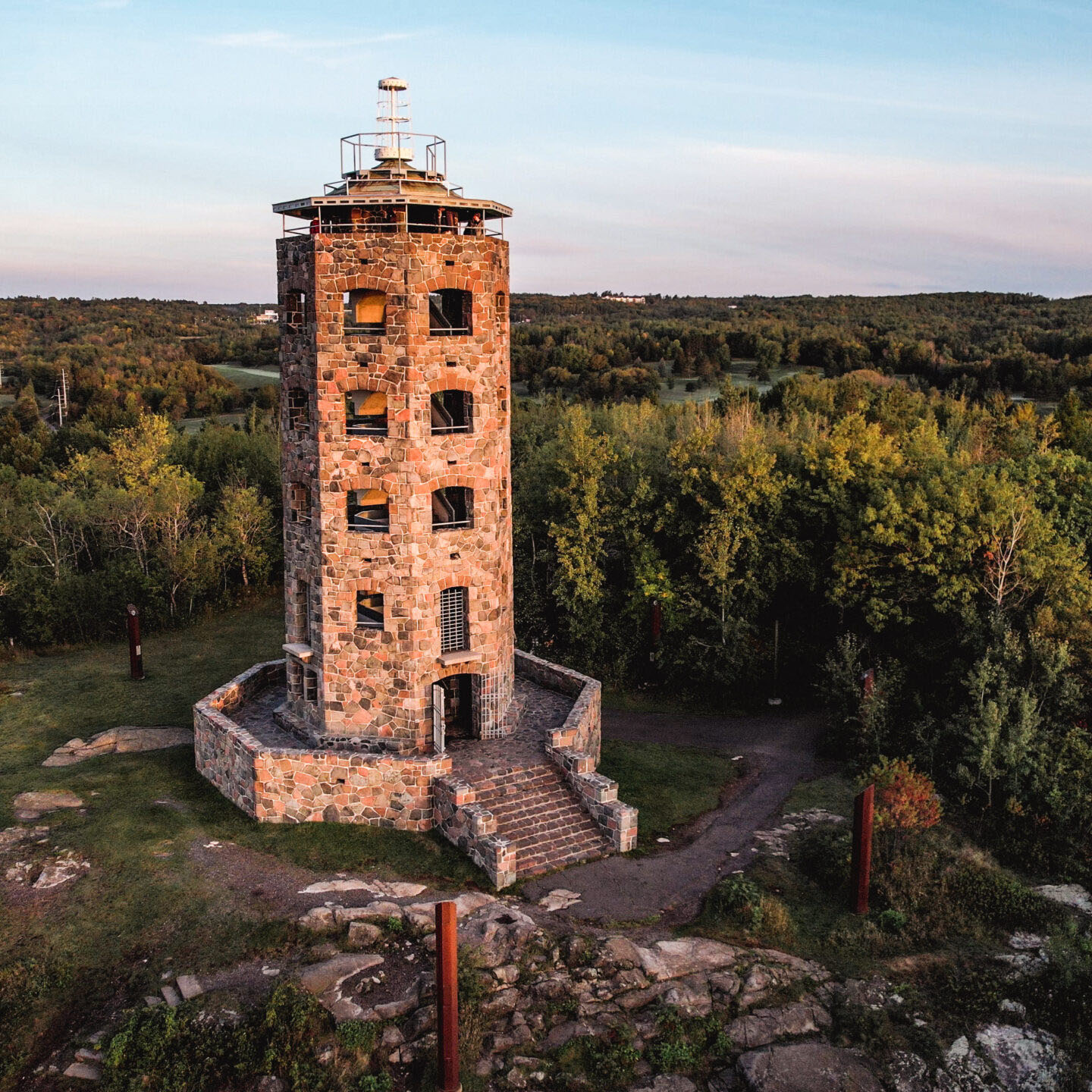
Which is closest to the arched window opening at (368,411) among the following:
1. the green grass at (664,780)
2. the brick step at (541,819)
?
the brick step at (541,819)

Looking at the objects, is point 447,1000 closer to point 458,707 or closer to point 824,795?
point 458,707

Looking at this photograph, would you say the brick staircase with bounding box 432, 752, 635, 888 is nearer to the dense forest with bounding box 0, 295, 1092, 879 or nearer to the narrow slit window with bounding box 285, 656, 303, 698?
the narrow slit window with bounding box 285, 656, 303, 698

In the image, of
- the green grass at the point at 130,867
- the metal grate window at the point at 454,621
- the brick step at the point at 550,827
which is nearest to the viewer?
the green grass at the point at 130,867

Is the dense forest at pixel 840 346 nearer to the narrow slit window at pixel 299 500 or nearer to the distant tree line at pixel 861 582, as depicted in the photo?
the distant tree line at pixel 861 582

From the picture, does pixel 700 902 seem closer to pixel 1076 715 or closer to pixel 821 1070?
pixel 821 1070

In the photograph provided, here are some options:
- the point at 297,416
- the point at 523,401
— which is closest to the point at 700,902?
the point at 297,416

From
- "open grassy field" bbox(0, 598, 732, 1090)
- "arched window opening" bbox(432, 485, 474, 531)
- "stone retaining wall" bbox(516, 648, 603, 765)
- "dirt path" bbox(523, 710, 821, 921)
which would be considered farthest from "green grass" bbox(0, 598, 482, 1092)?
"arched window opening" bbox(432, 485, 474, 531)

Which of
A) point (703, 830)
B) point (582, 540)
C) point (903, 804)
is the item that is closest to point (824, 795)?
point (903, 804)
